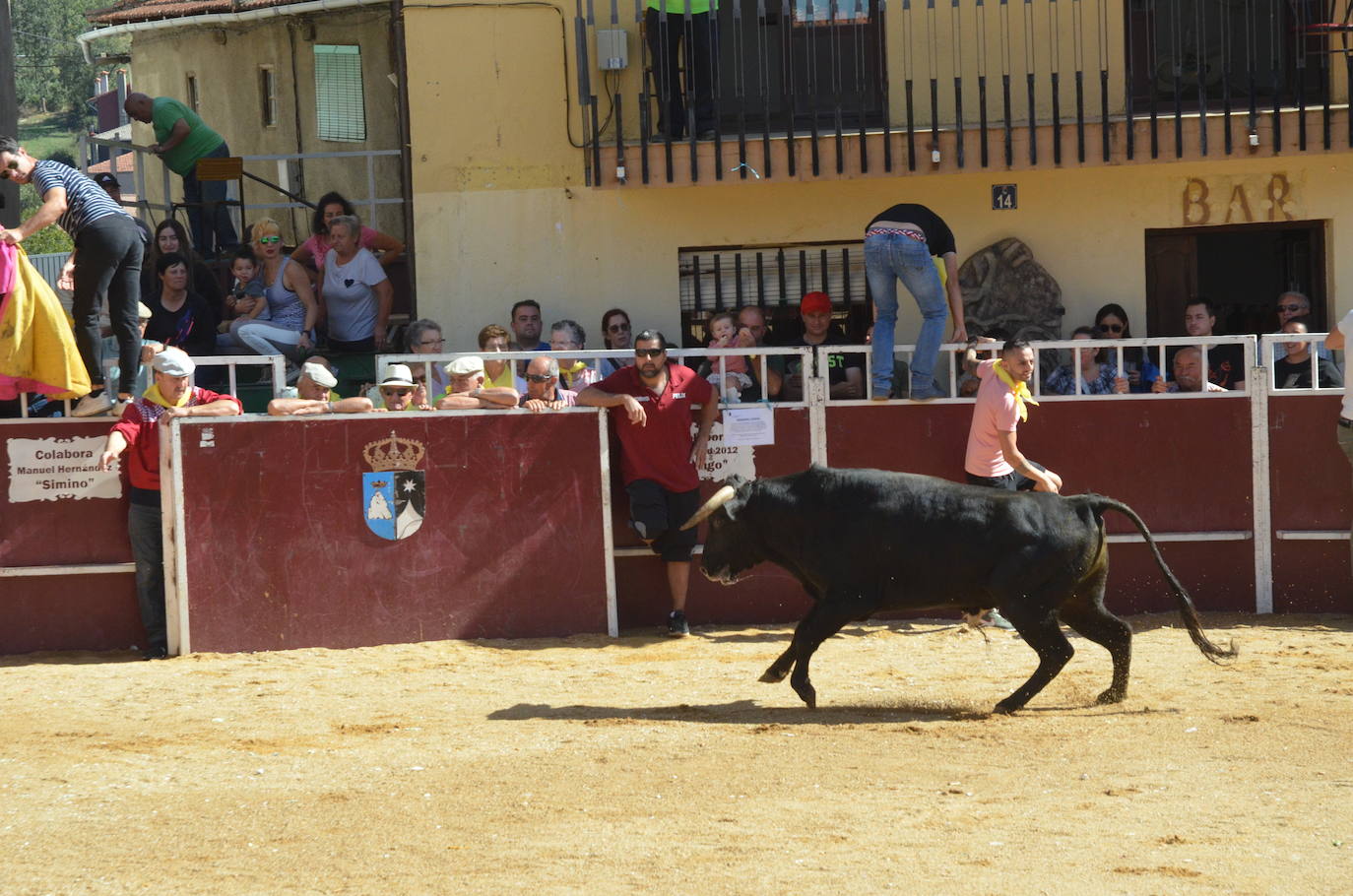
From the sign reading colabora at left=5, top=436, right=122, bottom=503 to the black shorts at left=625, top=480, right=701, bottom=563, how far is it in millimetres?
3291

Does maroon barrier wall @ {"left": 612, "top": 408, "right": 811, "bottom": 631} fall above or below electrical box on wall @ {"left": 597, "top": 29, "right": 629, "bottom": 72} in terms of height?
below

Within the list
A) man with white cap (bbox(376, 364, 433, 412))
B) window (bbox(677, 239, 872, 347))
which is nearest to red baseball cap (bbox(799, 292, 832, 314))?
window (bbox(677, 239, 872, 347))

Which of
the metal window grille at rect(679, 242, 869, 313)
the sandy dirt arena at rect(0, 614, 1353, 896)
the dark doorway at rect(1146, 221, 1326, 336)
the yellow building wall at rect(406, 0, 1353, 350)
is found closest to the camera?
the sandy dirt arena at rect(0, 614, 1353, 896)

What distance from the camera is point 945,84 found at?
Answer: 44.1 ft

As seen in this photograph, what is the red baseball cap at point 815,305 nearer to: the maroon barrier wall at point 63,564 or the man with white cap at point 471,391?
the man with white cap at point 471,391

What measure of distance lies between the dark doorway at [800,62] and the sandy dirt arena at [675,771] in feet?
16.9

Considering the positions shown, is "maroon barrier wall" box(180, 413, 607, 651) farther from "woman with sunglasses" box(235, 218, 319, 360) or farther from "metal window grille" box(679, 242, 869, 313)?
"metal window grille" box(679, 242, 869, 313)

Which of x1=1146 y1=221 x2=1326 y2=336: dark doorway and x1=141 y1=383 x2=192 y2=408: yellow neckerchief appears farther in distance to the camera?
x1=1146 y1=221 x2=1326 y2=336: dark doorway

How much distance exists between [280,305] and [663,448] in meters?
4.15

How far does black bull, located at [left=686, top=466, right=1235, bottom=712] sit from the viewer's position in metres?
8.12

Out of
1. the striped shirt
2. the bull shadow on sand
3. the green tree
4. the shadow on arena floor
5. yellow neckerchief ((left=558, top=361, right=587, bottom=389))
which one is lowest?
the bull shadow on sand

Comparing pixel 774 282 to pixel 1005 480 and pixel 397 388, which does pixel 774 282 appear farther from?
pixel 397 388

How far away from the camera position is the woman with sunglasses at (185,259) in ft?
41.7

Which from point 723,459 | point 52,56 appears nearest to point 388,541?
point 723,459
